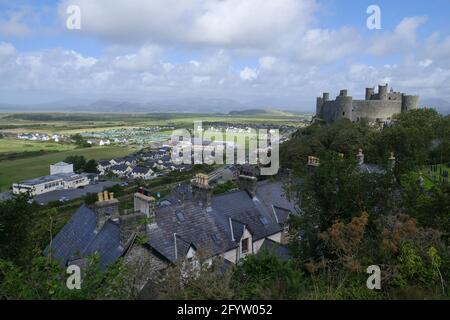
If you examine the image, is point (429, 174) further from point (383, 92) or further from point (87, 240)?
point (87, 240)

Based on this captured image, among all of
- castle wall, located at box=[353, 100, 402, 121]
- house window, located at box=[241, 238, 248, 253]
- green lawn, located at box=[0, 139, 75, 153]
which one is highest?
castle wall, located at box=[353, 100, 402, 121]

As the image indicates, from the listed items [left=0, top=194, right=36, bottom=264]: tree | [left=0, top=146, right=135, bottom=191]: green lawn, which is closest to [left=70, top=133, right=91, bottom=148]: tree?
[left=0, top=146, right=135, bottom=191]: green lawn

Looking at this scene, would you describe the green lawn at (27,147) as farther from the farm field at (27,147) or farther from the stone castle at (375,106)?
the stone castle at (375,106)

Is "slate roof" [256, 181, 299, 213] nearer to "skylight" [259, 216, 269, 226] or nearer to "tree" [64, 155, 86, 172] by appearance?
"skylight" [259, 216, 269, 226]

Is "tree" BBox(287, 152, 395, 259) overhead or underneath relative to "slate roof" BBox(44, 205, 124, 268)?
overhead

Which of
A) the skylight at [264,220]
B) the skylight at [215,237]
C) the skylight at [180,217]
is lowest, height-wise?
the skylight at [264,220]

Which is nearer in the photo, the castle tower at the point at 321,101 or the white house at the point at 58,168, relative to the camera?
the castle tower at the point at 321,101

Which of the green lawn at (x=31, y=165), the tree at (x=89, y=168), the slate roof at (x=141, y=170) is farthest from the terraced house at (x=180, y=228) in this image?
the tree at (x=89, y=168)
